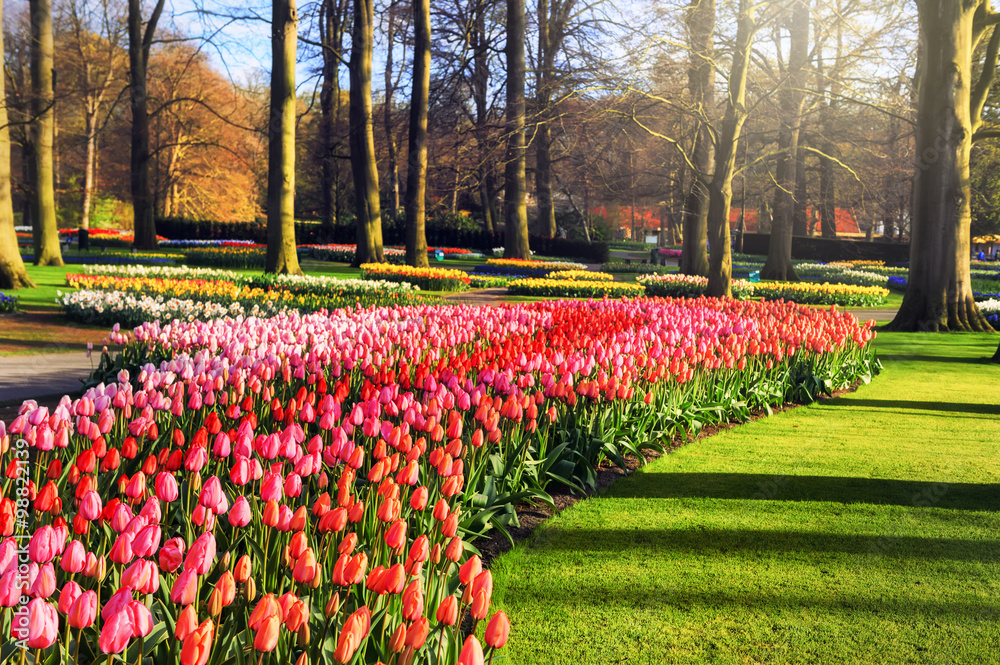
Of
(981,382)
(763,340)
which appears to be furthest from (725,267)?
(763,340)

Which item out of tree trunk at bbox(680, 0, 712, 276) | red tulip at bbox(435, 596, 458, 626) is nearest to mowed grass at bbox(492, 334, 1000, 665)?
red tulip at bbox(435, 596, 458, 626)

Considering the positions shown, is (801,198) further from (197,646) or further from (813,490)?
(197,646)

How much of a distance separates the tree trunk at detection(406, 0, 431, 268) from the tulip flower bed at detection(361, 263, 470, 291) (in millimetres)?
2339

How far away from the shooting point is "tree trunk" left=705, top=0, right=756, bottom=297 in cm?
1443

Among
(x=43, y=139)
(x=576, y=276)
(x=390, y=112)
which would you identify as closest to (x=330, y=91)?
(x=390, y=112)

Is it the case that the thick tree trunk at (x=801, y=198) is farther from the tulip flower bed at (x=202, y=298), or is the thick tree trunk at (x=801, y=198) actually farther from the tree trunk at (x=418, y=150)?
the tulip flower bed at (x=202, y=298)

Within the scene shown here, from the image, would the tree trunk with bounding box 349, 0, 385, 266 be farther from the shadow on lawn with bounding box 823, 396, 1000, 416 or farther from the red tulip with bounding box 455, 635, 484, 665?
the red tulip with bounding box 455, 635, 484, 665

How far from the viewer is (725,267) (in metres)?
15.0

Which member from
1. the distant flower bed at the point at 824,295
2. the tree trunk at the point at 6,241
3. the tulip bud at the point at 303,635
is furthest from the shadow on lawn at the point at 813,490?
the distant flower bed at the point at 824,295

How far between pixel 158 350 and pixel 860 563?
5.50m

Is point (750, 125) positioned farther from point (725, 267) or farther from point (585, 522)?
point (585, 522)

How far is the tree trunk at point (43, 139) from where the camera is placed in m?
19.2

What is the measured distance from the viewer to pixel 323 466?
3160 mm

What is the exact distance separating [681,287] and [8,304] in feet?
45.0
